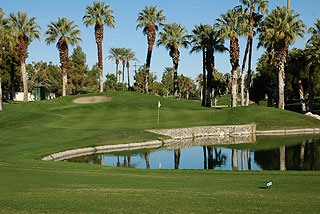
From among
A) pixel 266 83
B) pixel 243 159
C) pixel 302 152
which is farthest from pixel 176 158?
pixel 266 83

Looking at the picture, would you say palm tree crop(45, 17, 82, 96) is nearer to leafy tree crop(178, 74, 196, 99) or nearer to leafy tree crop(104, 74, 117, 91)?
leafy tree crop(104, 74, 117, 91)

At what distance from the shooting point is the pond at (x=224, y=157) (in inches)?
977

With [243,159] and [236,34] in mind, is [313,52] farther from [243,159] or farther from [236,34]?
[243,159]

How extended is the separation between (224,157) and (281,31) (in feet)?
111

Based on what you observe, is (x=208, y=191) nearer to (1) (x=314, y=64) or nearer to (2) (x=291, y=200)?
(2) (x=291, y=200)

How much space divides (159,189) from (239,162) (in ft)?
54.4

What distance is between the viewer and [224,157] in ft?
94.4

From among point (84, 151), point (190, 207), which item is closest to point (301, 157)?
point (84, 151)

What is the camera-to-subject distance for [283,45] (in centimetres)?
5684

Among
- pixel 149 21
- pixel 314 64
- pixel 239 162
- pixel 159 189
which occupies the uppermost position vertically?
pixel 149 21

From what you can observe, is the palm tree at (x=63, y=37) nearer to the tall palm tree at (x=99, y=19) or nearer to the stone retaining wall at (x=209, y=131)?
the tall palm tree at (x=99, y=19)

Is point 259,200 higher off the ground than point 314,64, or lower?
lower

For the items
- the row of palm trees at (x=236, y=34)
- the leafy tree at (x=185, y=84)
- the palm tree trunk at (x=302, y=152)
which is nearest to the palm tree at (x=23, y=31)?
the row of palm trees at (x=236, y=34)

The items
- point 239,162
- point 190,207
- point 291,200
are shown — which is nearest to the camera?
point 190,207
